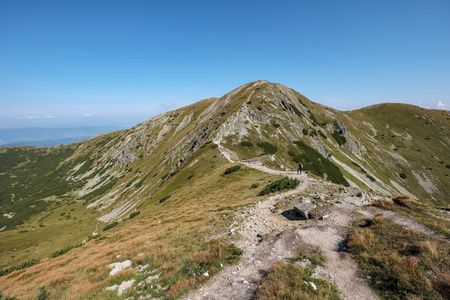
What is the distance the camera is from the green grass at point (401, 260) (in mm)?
7902

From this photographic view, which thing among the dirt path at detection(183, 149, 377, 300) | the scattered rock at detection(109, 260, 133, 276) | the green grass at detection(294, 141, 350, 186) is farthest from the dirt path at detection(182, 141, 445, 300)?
the green grass at detection(294, 141, 350, 186)

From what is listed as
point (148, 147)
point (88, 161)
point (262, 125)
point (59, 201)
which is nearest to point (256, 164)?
point (262, 125)

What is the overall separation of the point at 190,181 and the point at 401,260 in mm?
40904

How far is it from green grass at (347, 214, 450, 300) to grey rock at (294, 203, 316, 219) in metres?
3.96

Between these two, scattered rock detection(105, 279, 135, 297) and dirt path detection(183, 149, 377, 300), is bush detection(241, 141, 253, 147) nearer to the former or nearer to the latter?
dirt path detection(183, 149, 377, 300)

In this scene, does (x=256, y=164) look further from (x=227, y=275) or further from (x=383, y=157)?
(x=383, y=157)

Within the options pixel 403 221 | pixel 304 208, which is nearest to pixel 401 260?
pixel 403 221

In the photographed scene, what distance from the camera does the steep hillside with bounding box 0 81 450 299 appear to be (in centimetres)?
1526

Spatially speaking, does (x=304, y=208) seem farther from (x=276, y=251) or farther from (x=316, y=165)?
(x=316, y=165)

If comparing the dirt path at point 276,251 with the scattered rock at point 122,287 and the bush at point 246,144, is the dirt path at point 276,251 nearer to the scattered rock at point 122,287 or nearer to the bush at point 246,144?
the scattered rock at point 122,287

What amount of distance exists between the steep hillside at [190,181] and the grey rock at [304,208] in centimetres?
647

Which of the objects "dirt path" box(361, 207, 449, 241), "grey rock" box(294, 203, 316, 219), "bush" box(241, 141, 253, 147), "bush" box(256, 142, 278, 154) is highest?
"bush" box(241, 141, 253, 147)

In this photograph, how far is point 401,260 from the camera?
9.34m

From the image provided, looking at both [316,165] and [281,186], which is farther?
[316,165]
